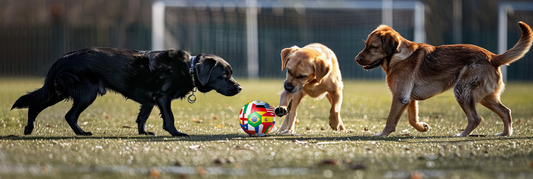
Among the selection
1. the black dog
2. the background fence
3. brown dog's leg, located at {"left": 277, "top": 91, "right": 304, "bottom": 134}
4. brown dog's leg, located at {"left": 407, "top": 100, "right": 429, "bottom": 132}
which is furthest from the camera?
the background fence

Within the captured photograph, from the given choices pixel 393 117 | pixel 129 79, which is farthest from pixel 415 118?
pixel 129 79

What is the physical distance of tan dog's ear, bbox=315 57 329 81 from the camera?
5168 mm

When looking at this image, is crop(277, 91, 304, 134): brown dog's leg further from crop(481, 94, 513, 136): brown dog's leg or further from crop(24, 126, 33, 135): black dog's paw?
crop(24, 126, 33, 135): black dog's paw

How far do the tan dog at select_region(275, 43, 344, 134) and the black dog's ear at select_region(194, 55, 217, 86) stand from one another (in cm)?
81

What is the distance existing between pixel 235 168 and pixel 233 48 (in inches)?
711

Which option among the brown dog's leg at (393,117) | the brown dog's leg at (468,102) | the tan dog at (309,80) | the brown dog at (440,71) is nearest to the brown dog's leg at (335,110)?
the tan dog at (309,80)

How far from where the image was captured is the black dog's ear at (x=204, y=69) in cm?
509

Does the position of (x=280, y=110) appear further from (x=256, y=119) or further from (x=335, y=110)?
(x=335, y=110)

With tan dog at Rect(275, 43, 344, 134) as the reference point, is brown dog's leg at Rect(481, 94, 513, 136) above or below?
below

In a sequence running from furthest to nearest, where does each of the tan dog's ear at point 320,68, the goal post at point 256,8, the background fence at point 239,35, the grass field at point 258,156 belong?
the background fence at point 239,35 → the goal post at point 256,8 → the tan dog's ear at point 320,68 → the grass field at point 258,156

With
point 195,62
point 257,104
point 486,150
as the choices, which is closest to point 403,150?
point 486,150

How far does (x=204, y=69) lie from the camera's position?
5121 millimetres

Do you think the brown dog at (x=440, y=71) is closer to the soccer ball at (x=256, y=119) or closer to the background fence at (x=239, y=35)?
the soccer ball at (x=256, y=119)

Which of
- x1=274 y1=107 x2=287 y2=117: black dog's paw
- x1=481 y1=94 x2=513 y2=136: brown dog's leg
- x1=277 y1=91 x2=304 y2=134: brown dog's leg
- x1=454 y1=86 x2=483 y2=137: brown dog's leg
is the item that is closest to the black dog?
x1=274 y1=107 x2=287 y2=117: black dog's paw
